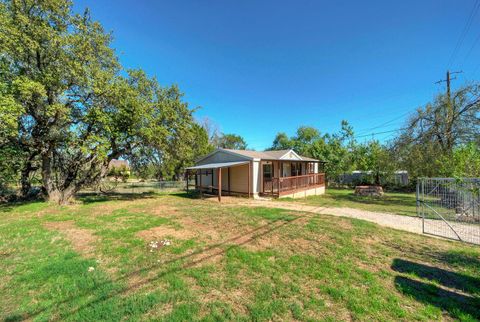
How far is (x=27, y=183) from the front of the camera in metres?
12.2

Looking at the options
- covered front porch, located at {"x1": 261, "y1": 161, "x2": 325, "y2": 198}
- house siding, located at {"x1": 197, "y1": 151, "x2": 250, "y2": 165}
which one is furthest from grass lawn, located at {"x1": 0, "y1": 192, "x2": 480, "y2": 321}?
house siding, located at {"x1": 197, "y1": 151, "x2": 250, "y2": 165}

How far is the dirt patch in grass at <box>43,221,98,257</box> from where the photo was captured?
15.8ft

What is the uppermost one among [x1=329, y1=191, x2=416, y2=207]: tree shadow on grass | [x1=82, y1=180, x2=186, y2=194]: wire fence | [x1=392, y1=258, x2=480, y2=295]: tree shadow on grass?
[x1=82, y1=180, x2=186, y2=194]: wire fence

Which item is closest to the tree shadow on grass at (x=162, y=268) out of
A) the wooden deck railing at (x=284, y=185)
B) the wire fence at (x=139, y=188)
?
the wooden deck railing at (x=284, y=185)

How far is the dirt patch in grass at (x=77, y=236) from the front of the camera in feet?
15.8

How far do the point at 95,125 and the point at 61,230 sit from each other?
6.50 metres

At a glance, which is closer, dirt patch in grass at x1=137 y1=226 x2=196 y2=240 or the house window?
dirt patch in grass at x1=137 y1=226 x2=196 y2=240

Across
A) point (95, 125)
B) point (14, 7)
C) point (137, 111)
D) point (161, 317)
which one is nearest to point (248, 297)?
point (161, 317)

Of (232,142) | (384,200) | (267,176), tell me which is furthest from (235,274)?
(232,142)

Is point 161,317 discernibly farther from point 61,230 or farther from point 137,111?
point 137,111

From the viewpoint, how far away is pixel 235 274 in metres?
3.67

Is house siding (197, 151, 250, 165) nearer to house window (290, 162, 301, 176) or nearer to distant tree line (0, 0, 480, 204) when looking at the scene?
distant tree line (0, 0, 480, 204)

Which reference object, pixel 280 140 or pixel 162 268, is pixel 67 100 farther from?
pixel 280 140

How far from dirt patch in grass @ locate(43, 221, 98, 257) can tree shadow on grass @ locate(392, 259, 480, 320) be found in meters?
6.17
